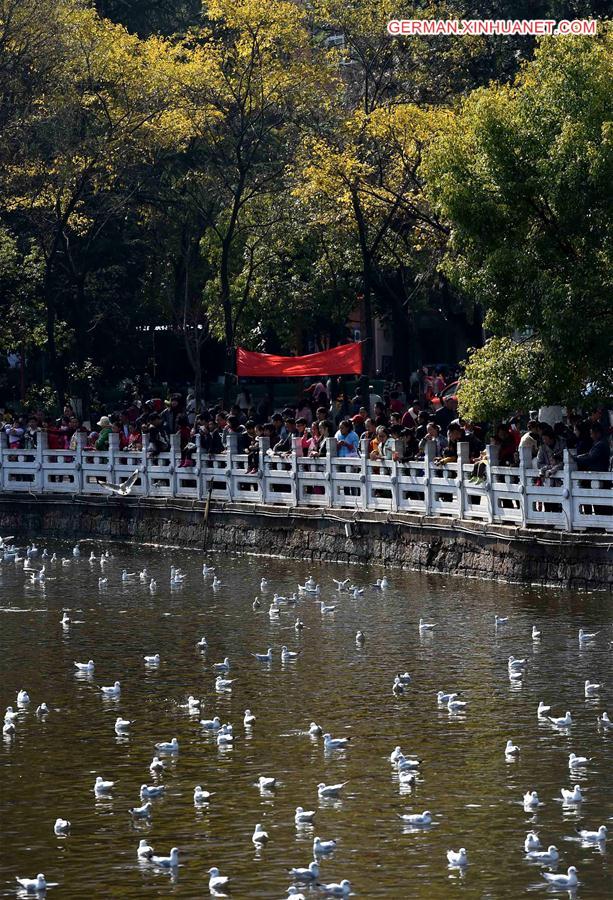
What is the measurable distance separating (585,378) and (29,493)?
16.1 meters

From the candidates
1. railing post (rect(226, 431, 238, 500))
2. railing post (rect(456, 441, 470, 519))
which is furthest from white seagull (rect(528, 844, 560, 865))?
railing post (rect(226, 431, 238, 500))

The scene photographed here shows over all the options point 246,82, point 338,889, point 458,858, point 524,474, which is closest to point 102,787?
point 338,889

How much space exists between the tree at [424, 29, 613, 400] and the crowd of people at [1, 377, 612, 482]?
0.95 meters

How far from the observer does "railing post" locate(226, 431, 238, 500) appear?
33812 mm

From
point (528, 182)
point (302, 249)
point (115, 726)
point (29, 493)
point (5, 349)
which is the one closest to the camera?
point (115, 726)

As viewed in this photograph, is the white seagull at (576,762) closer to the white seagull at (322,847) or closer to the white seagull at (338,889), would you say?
the white seagull at (322,847)

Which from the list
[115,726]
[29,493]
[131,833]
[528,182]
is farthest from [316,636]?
[29,493]

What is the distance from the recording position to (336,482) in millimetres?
31266

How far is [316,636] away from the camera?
23344 millimetres

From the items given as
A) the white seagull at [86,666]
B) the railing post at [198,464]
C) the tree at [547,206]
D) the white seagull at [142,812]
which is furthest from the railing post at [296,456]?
the white seagull at [142,812]

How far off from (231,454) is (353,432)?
11.1 ft

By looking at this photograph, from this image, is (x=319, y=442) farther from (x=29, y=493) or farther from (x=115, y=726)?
(x=115, y=726)

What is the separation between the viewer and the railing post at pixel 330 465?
31.0m

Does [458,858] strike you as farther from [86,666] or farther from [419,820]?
[86,666]
